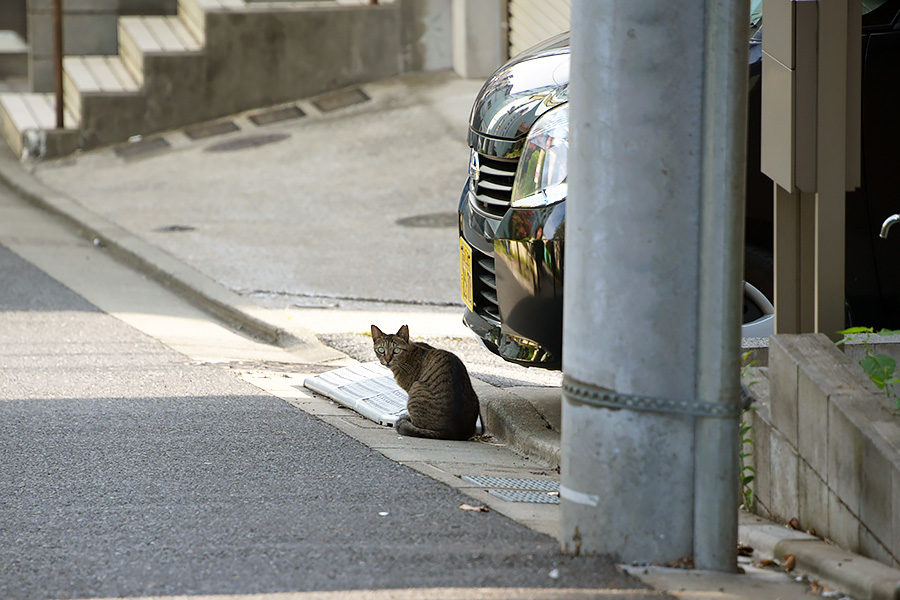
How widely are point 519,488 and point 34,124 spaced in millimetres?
11209

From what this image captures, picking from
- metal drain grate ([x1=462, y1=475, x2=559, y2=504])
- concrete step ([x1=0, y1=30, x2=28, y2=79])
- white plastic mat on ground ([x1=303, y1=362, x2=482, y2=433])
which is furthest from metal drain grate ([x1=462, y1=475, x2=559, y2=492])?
concrete step ([x1=0, y1=30, x2=28, y2=79])

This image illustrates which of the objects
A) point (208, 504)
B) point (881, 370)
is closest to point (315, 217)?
point (208, 504)

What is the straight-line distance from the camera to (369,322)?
7578 mm

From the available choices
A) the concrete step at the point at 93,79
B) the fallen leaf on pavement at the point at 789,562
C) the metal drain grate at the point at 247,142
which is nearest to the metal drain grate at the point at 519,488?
the fallen leaf on pavement at the point at 789,562

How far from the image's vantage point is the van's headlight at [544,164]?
15.8 feet

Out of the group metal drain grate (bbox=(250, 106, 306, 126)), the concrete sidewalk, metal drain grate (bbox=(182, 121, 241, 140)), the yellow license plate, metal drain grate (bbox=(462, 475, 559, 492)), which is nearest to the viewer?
metal drain grate (bbox=(462, 475, 559, 492))

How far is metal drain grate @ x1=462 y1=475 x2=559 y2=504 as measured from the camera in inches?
168

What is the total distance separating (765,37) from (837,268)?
3.05 ft

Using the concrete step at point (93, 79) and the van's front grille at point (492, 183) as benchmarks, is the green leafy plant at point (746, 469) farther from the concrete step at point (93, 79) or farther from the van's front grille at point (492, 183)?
the concrete step at point (93, 79)

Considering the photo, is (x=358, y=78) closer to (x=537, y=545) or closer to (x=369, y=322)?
(x=369, y=322)

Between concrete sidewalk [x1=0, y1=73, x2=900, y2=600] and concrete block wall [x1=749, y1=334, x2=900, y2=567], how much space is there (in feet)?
0.37

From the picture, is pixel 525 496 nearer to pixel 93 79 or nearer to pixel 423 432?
pixel 423 432

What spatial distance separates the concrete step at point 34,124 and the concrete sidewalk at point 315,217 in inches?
10.3

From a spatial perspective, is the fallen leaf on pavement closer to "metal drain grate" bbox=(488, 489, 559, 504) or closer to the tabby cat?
"metal drain grate" bbox=(488, 489, 559, 504)
